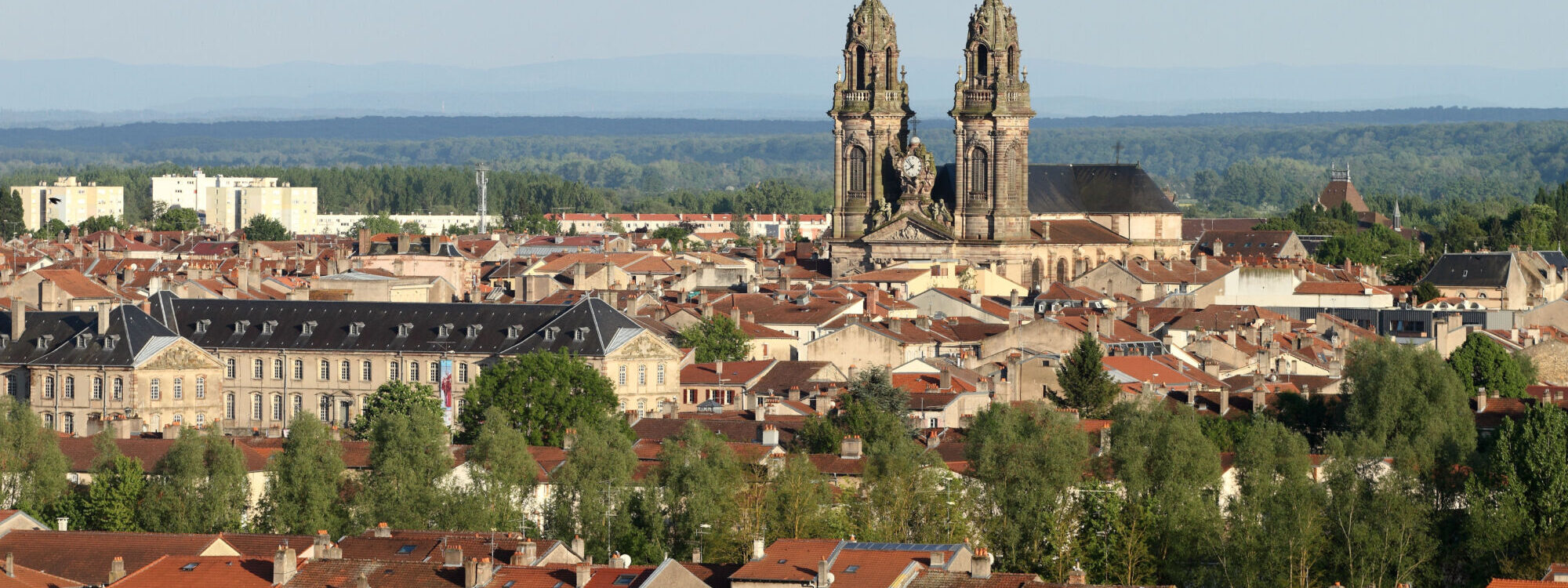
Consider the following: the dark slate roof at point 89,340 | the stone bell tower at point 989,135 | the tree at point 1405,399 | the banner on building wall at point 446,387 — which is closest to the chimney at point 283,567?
the tree at point 1405,399

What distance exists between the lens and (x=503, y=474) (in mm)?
55219

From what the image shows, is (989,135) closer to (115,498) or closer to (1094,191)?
(1094,191)

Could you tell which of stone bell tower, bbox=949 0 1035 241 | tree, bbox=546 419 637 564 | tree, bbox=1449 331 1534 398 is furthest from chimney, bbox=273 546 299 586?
stone bell tower, bbox=949 0 1035 241

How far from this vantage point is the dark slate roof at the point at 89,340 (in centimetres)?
7881

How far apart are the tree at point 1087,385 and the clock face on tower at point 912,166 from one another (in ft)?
210

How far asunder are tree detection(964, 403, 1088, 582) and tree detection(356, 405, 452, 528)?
30.2 feet

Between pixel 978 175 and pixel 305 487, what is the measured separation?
279 feet

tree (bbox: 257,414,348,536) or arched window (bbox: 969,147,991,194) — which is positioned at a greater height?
arched window (bbox: 969,147,991,194)

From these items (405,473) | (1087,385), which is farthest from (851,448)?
(1087,385)

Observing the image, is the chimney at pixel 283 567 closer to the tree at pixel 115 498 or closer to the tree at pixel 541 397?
the tree at pixel 115 498

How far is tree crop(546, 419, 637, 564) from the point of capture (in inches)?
2058

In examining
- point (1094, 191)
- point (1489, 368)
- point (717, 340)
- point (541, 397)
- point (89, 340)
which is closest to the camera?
point (541, 397)

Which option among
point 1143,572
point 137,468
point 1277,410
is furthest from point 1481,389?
point 137,468

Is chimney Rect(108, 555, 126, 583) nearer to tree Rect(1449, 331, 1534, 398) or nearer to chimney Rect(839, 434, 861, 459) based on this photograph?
chimney Rect(839, 434, 861, 459)
